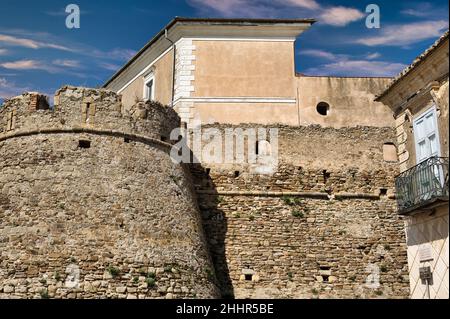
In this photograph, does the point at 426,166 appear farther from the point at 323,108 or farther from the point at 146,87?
the point at 146,87

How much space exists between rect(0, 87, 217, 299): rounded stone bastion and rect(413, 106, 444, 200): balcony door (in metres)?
4.69

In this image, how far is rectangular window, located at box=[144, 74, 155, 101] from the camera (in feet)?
61.4

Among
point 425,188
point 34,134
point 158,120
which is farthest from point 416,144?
point 34,134

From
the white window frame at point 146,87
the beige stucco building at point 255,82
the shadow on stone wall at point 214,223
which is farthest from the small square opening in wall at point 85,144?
the white window frame at point 146,87

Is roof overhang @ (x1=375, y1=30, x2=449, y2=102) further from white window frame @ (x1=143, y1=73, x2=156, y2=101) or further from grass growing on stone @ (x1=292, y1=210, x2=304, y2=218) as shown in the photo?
white window frame @ (x1=143, y1=73, x2=156, y2=101)

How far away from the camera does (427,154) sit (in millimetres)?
9672

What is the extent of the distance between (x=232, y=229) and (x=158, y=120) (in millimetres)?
3405

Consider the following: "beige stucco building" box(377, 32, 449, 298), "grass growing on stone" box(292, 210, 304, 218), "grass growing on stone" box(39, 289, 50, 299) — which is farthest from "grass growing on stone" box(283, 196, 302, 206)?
"grass growing on stone" box(39, 289, 50, 299)

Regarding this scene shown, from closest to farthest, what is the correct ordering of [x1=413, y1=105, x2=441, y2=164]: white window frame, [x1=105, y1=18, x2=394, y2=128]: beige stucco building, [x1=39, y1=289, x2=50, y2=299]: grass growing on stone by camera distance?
[x1=413, y1=105, x2=441, y2=164]: white window frame → [x1=39, y1=289, x2=50, y2=299]: grass growing on stone → [x1=105, y1=18, x2=394, y2=128]: beige stucco building

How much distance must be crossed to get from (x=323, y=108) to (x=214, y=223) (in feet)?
19.0

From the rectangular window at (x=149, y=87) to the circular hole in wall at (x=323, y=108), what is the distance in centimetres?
554

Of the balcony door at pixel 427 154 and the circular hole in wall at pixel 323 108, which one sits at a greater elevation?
the circular hole in wall at pixel 323 108

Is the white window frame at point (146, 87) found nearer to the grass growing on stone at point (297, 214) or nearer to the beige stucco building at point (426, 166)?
the grass growing on stone at point (297, 214)

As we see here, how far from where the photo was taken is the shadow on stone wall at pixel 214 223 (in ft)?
43.4
